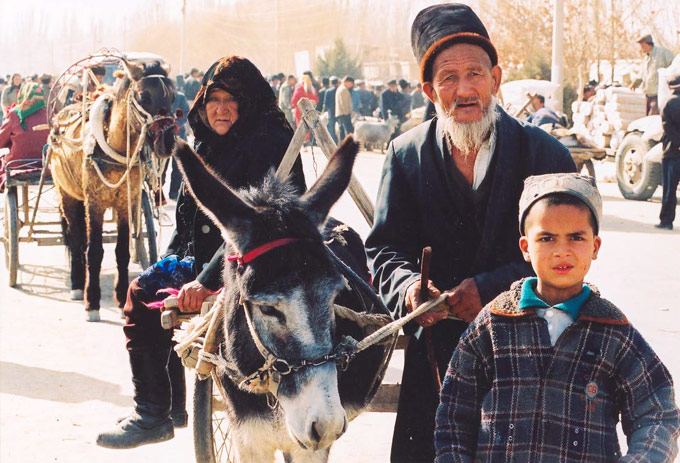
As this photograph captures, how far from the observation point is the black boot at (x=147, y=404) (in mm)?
4566

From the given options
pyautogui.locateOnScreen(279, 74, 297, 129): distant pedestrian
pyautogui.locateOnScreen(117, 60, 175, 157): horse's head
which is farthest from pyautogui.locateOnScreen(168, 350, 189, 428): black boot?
pyautogui.locateOnScreen(279, 74, 297, 129): distant pedestrian

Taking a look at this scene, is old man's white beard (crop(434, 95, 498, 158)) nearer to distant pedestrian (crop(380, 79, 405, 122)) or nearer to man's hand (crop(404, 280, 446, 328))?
man's hand (crop(404, 280, 446, 328))

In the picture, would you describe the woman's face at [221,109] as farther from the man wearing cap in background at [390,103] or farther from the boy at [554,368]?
the man wearing cap in background at [390,103]

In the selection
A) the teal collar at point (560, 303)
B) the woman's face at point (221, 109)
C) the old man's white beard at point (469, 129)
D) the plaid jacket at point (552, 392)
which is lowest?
the plaid jacket at point (552, 392)

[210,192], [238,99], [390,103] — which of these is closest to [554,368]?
[210,192]

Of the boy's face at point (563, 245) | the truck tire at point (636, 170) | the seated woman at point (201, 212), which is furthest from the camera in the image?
the truck tire at point (636, 170)

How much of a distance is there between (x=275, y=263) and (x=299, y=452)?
92 cm

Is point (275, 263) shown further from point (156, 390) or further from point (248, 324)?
point (156, 390)

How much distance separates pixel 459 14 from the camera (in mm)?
3455

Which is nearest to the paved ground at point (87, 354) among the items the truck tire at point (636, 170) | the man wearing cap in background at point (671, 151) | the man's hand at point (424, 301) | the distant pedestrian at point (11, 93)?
the man wearing cap in background at point (671, 151)

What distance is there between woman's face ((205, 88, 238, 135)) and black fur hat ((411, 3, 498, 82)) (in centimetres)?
118

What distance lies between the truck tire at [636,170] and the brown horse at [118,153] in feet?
32.0

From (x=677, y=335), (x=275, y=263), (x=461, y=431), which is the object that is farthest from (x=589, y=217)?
(x=677, y=335)

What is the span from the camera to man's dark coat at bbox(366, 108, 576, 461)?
3.35 metres
